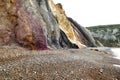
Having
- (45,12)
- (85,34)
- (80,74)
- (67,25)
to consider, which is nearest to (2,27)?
(45,12)

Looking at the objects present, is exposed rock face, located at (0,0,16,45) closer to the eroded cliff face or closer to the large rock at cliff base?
the eroded cliff face

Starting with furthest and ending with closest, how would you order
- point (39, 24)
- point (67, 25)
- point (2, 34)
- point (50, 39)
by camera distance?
point (67, 25), point (50, 39), point (39, 24), point (2, 34)

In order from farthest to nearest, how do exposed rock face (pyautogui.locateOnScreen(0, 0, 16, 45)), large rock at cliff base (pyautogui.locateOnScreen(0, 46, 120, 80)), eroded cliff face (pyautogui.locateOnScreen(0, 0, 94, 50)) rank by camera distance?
eroded cliff face (pyautogui.locateOnScreen(0, 0, 94, 50)) → exposed rock face (pyautogui.locateOnScreen(0, 0, 16, 45)) → large rock at cliff base (pyautogui.locateOnScreen(0, 46, 120, 80))

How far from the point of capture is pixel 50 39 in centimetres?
3900

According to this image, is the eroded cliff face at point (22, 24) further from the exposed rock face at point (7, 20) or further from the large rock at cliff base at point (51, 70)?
the large rock at cliff base at point (51, 70)

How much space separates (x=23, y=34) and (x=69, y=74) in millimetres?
15708

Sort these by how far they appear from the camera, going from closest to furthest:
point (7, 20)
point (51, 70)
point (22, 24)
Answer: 1. point (51, 70)
2. point (22, 24)
3. point (7, 20)

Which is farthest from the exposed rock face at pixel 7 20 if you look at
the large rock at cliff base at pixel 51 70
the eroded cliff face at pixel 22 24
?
the large rock at cliff base at pixel 51 70

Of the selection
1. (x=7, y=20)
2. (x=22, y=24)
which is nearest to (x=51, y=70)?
(x=22, y=24)

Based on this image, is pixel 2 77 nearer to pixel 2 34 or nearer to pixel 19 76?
pixel 19 76

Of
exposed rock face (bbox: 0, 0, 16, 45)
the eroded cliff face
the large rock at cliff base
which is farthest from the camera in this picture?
the eroded cliff face

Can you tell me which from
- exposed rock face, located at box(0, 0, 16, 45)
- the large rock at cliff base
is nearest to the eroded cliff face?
exposed rock face, located at box(0, 0, 16, 45)

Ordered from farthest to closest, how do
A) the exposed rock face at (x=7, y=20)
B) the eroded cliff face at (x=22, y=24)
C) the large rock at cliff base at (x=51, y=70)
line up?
the eroded cliff face at (x=22, y=24), the exposed rock face at (x=7, y=20), the large rock at cliff base at (x=51, y=70)

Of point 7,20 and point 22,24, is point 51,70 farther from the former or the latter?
point 7,20
